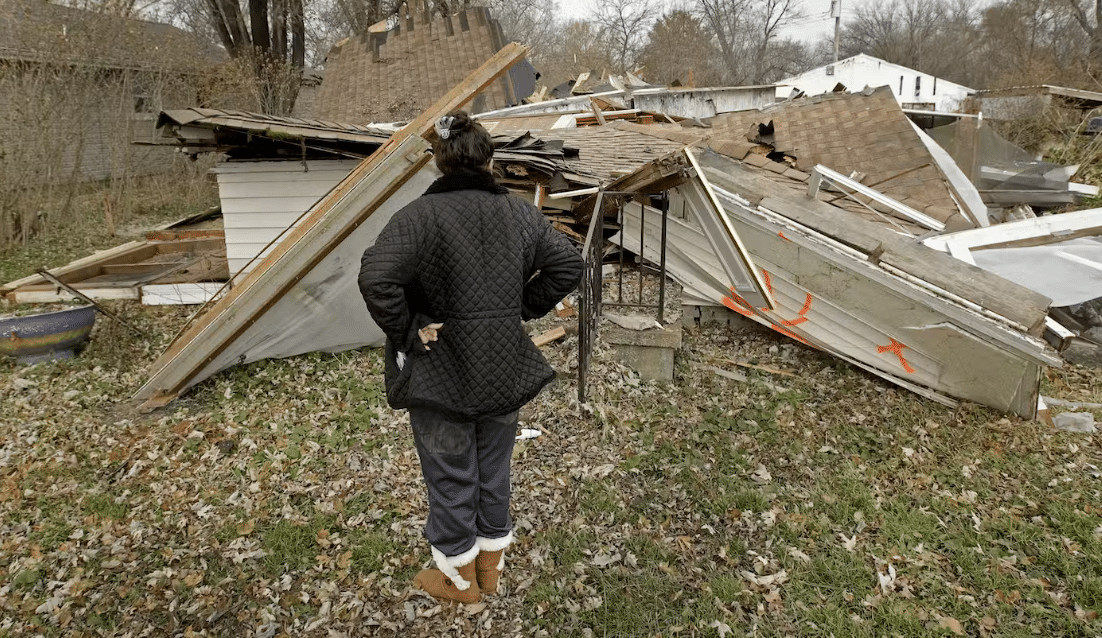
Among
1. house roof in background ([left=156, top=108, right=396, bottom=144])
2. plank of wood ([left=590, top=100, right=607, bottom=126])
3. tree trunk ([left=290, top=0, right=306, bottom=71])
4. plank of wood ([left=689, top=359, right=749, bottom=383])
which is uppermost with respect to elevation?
tree trunk ([left=290, top=0, right=306, bottom=71])

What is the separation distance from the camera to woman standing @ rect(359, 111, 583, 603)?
7.66ft

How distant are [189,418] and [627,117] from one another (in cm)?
841

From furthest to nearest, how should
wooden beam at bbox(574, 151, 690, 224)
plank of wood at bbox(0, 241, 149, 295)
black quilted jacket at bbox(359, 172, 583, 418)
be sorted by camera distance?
plank of wood at bbox(0, 241, 149, 295)
wooden beam at bbox(574, 151, 690, 224)
black quilted jacket at bbox(359, 172, 583, 418)

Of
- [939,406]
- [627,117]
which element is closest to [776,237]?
[939,406]

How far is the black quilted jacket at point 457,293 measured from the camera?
2312 mm

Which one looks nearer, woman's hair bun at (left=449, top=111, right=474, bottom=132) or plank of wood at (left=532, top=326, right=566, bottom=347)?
woman's hair bun at (left=449, top=111, right=474, bottom=132)

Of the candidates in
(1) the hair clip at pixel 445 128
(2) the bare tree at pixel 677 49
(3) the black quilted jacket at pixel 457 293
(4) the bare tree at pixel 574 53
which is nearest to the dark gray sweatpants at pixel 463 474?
(3) the black quilted jacket at pixel 457 293

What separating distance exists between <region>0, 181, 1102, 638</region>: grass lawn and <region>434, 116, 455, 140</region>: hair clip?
205 cm

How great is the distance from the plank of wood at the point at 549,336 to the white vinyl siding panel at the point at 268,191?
313 centimetres

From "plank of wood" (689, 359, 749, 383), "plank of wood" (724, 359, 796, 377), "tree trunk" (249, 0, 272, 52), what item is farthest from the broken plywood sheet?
"tree trunk" (249, 0, 272, 52)

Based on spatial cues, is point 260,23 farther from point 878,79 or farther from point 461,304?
point 878,79

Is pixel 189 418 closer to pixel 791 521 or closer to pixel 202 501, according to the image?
pixel 202 501

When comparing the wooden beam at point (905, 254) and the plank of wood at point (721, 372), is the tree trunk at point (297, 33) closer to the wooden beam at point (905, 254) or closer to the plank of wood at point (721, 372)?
the wooden beam at point (905, 254)

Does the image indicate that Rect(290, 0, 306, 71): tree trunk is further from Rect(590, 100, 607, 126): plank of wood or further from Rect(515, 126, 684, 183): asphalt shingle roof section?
Rect(515, 126, 684, 183): asphalt shingle roof section
